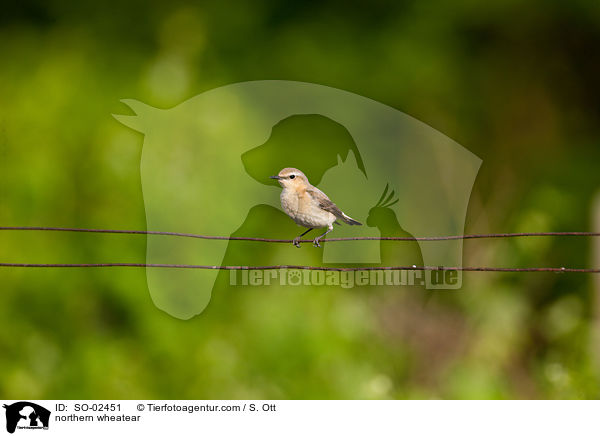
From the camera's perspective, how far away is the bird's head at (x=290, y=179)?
10.1 feet

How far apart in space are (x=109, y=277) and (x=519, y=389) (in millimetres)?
2668

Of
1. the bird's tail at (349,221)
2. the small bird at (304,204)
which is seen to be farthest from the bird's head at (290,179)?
the bird's tail at (349,221)

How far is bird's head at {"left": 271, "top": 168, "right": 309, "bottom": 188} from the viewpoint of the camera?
308 cm

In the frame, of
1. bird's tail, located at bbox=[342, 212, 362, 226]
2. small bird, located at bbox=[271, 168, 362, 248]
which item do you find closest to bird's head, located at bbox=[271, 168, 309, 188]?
small bird, located at bbox=[271, 168, 362, 248]

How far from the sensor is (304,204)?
9.96ft
